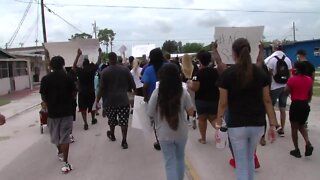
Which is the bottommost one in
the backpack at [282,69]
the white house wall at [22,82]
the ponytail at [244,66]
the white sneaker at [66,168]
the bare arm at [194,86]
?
the white house wall at [22,82]

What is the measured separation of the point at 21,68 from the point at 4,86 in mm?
5417

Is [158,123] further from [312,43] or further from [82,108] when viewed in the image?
[312,43]

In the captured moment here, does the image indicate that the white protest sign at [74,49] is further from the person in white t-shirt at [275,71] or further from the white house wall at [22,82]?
the white house wall at [22,82]

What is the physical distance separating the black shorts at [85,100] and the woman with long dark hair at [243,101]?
21.9ft

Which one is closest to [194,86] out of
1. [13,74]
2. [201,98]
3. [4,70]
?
[201,98]

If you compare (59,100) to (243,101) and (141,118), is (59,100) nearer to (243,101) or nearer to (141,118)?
(141,118)

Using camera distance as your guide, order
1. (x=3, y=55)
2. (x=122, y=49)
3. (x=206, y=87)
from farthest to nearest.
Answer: (x=3, y=55) → (x=122, y=49) → (x=206, y=87)

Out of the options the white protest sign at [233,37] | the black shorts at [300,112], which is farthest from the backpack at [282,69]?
the black shorts at [300,112]

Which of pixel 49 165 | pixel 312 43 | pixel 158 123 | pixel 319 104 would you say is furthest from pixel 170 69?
pixel 312 43

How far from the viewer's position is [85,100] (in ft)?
35.2

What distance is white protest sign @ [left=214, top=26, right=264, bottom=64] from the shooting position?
846 centimetres

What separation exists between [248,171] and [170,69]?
1406mm

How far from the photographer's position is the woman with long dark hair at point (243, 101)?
14.3 feet

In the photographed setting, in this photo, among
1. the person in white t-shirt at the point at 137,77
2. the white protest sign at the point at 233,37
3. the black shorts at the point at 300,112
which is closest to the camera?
the black shorts at the point at 300,112
